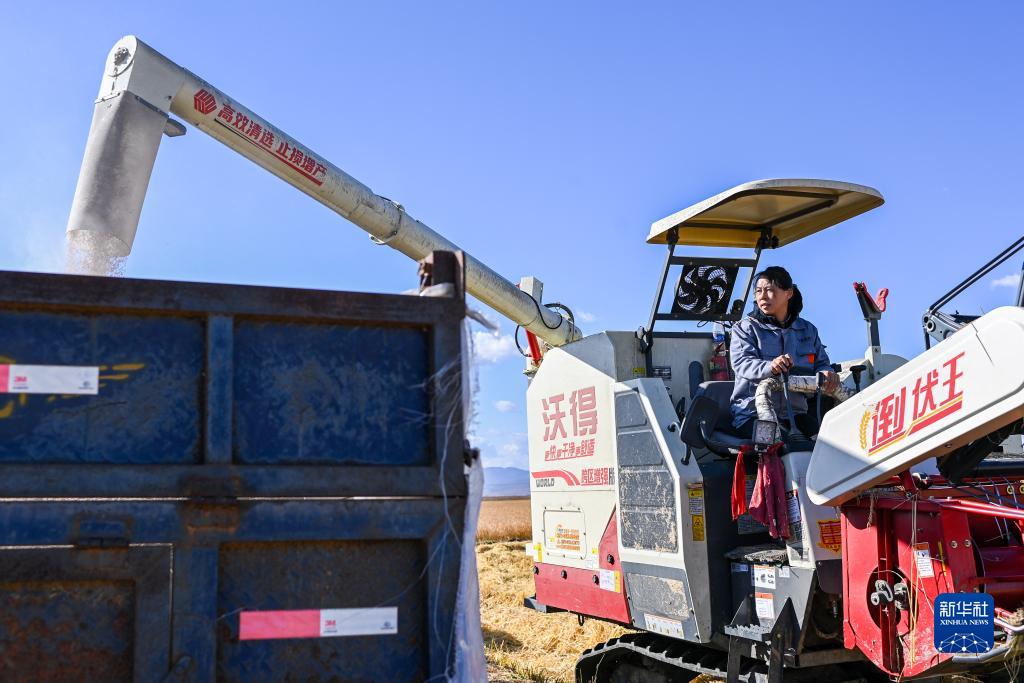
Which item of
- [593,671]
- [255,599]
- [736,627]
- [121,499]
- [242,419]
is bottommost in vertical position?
[593,671]

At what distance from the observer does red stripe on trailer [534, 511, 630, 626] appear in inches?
235

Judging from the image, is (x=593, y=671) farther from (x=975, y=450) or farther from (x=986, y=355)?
(x=986, y=355)

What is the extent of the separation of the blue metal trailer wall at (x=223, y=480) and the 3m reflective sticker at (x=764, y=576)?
2.64 metres

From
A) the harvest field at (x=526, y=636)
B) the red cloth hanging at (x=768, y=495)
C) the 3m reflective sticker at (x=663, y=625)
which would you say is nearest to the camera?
the red cloth hanging at (x=768, y=495)

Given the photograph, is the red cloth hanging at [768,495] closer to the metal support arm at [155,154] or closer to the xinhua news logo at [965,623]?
the xinhua news logo at [965,623]

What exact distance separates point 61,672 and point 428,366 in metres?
1.22

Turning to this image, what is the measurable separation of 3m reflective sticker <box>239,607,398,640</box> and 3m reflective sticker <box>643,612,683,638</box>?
119 inches

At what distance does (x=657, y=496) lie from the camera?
5.53m

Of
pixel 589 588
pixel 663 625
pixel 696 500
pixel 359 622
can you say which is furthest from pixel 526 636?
pixel 359 622

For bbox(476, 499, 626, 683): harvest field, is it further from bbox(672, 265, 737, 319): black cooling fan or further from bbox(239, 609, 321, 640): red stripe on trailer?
bbox(239, 609, 321, 640): red stripe on trailer

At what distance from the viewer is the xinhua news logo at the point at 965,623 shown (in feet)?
13.3

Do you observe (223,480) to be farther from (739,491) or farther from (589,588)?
(589,588)

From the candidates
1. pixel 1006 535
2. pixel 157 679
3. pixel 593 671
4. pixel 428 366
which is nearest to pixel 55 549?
pixel 157 679

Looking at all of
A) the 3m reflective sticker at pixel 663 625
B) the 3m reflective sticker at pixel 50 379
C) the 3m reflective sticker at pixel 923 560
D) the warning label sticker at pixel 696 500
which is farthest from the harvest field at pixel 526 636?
the 3m reflective sticker at pixel 50 379
